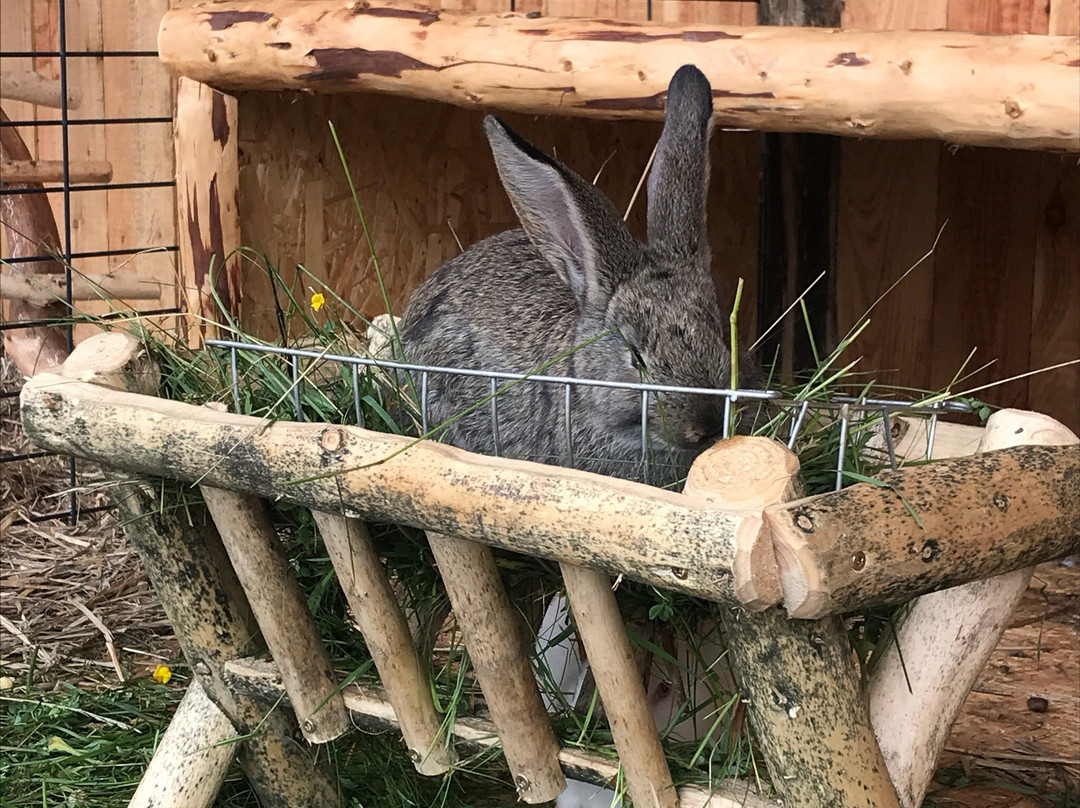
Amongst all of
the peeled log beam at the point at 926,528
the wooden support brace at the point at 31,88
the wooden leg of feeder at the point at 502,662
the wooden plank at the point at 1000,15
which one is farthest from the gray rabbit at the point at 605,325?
the wooden support brace at the point at 31,88

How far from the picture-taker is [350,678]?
213 cm

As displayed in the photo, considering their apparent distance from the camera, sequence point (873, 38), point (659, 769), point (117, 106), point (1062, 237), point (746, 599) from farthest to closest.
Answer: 1. point (117, 106)
2. point (1062, 237)
3. point (873, 38)
4. point (659, 769)
5. point (746, 599)

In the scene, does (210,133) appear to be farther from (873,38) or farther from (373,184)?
(873,38)

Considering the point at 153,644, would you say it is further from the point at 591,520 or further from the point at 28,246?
the point at 591,520

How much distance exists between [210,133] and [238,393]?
111 cm

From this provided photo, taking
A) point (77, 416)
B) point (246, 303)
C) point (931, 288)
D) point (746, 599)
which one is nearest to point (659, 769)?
point (746, 599)

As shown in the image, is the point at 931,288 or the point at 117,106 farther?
the point at 117,106

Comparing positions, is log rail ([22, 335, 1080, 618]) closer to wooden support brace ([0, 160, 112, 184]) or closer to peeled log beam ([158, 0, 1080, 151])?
peeled log beam ([158, 0, 1080, 151])

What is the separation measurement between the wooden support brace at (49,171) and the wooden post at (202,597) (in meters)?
2.06

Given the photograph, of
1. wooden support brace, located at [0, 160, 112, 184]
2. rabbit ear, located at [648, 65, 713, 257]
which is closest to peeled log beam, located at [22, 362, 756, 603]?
rabbit ear, located at [648, 65, 713, 257]

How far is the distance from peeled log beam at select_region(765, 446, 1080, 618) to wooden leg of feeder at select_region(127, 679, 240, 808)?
4.33 ft

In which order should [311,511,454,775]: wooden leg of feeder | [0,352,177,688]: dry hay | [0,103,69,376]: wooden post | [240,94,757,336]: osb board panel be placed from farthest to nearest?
[0,103,69,376]: wooden post
[0,352,177,688]: dry hay
[240,94,757,336]: osb board panel
[311,511,454,775]: wooden leg of feeder

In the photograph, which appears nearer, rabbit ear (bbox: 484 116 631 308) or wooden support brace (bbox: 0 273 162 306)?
rabbit ear (bbox: 484 116 631 308)

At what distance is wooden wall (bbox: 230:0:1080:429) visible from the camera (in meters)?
3.21
